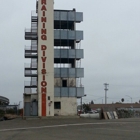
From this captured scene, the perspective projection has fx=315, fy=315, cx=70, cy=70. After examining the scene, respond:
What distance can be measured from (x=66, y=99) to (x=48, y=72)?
6319 millimetres

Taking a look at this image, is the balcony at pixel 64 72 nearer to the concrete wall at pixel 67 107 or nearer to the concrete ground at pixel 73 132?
the concrete wall at pixel 67 107

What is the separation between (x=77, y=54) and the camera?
55.5 meters

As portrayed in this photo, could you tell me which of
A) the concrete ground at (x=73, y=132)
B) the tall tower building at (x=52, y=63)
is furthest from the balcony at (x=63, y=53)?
the concrete ground at (x=73, y=132)

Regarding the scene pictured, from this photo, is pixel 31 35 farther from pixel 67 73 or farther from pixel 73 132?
pixel 73 132

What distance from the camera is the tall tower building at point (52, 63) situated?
50188 mm

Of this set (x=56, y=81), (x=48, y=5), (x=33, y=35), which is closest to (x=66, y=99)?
(x=56, y=81)

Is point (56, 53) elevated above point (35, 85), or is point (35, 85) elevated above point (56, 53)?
point (56, 53)

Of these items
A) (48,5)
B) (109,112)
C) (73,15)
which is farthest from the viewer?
(73,15)

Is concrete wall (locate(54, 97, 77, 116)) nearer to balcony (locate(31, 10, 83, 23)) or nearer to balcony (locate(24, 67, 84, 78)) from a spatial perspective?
balcony (locate(24, 67, 84, 78))

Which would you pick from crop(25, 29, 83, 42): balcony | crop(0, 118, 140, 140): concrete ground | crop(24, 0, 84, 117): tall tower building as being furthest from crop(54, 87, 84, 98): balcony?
crop(0, 118, 140, 140): concrete ground

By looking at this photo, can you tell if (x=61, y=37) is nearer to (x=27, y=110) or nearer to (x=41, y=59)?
(x=41, y=59)

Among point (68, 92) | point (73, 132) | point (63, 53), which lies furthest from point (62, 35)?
point (73, 132)

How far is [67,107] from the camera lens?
53.5m

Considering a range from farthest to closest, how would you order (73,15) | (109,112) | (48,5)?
(73,15) < (48,5) < (109,112)
